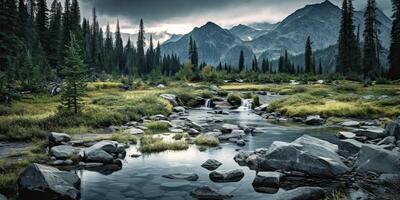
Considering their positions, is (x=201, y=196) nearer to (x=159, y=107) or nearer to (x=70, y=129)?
(x=70, y=129)

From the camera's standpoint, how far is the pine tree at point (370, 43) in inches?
2547

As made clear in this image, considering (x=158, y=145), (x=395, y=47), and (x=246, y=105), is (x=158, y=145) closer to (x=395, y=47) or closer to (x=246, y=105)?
(x=246, y=105)

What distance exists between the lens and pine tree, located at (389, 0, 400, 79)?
5728cm

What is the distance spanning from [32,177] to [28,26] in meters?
67.4

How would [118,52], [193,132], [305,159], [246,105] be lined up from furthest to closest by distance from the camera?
Answer: [118,52], [246,105], [193,132], [305,159]

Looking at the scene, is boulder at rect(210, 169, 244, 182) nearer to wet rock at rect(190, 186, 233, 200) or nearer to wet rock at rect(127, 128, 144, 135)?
wet rock at rect(190, 186, 233, 200)

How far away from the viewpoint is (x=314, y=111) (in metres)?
32.9

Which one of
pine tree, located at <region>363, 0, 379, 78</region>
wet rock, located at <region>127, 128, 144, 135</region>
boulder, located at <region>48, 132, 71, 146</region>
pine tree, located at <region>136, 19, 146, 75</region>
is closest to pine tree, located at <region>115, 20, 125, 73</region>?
pine tree, located at <region>136, 19, 146, 75</region>

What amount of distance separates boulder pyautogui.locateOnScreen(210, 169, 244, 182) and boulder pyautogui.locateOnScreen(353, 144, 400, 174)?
4.53m

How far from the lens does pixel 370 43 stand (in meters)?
65.2

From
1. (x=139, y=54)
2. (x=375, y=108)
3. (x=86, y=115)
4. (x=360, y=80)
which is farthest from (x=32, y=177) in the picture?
(x=139, y=54)

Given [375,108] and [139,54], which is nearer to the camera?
[375,108]

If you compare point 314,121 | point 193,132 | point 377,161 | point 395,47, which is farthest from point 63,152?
point 395,47

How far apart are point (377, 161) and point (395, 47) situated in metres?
53.3
